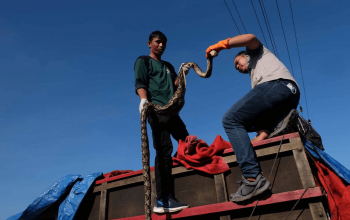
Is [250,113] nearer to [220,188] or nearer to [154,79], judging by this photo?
[220,188]

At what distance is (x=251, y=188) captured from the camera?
2982 millimetres

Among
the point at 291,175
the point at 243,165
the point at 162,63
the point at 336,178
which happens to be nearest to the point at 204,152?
the point at 243,165

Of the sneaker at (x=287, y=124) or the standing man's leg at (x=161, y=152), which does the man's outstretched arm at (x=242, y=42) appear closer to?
the sneaker at (x=287, y=124)

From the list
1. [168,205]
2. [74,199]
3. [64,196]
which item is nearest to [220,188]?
[168,205]

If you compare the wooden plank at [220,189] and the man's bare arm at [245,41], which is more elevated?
the man's bare arm at [245,41]

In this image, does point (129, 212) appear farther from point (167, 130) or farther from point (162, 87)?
point (162, 87)

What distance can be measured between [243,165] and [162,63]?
3.02 metres

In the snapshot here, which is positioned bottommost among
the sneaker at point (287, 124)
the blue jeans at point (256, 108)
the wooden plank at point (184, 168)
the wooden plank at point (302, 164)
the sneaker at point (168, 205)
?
the sneaker at point (168, 205)

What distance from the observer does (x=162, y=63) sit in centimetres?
530

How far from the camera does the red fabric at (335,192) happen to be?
2.80 m

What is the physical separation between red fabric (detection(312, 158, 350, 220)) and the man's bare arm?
198 cm

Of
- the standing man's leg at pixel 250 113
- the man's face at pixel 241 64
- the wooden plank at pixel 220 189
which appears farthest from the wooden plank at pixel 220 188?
the man's face at pixel 241 64

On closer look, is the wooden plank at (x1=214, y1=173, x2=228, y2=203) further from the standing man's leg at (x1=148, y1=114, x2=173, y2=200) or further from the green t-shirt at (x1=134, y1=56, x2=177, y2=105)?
the green t-shirt at (x1=134, y1=56, x2=177, y2=105)

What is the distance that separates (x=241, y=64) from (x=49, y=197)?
14.9 ft
